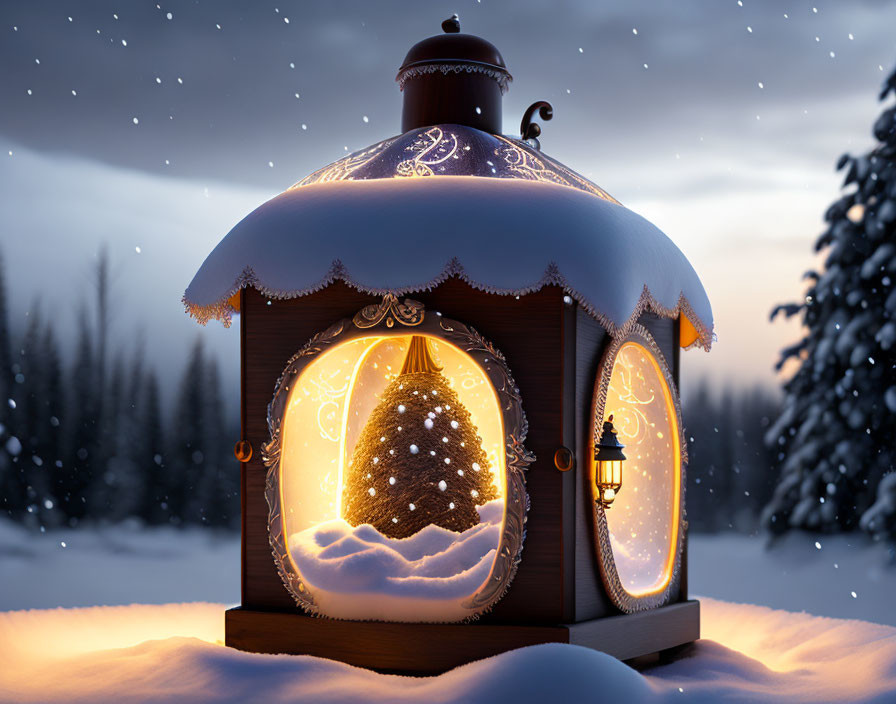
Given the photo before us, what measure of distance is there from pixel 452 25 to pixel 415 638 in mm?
3846

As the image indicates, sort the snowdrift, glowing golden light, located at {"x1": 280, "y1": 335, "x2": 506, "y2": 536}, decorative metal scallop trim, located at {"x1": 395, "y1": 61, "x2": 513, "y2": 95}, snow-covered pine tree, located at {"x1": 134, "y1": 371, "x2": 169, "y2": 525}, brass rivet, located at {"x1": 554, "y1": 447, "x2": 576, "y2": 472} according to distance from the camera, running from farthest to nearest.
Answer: snow-covered pine tree, located at {"x1": 134, "y1": 371, "x2": 169, "y2": 525}
decorative metal scallop trim, located at {"x1": 395, "y1": 61, "x2": 513, "y2": 95}
glowing golden light, located at {"x1": 280, "y1": 335, "x2": 506, "y2": 536}
brass rivet, located at {"x1": 554, "y1": 447, "x2": 576, "y2": 472}
the snowdrift

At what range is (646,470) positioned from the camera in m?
6.73

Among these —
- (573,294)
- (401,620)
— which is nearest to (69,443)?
(401,620)

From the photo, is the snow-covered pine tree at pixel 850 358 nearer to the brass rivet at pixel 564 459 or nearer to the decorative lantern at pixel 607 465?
the decorative lantern at pixel 607 465

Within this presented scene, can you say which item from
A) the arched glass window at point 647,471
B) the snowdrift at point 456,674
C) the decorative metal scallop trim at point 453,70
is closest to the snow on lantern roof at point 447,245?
the arched glass window at point 647,471

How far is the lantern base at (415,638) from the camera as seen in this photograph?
18.1 ft

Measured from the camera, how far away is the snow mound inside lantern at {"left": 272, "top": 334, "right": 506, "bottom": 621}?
228 inches

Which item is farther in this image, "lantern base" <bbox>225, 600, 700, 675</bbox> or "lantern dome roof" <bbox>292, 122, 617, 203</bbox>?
"lantern dome roof" <bbox>292, 122, 617, 203</bbox>

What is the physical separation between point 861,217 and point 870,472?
7.71 ft

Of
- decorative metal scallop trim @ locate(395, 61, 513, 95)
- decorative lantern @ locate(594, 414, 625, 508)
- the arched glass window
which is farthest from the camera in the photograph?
decorative metal scallop trim @ locate(395, 61, 513, 95)

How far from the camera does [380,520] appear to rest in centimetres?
641

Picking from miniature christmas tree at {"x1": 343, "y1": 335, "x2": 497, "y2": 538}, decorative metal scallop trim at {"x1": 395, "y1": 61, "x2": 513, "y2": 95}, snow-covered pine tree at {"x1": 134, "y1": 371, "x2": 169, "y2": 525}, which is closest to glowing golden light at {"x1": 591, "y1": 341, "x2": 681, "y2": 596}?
miniature christmas tree at {"x1": 343, "y1": 335, "x2": 497, "y2": 538}

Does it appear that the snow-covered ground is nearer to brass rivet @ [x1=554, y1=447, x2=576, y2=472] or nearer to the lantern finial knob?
brass rivet @ [x1=554, y1=447, x2=576, y2=472]

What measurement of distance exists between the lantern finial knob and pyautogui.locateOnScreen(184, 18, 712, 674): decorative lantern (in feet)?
0.05
